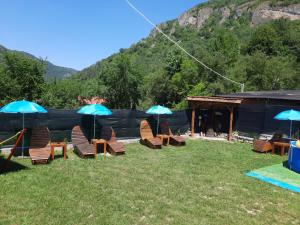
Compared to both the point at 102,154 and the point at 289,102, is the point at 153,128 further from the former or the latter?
the point at 289,102

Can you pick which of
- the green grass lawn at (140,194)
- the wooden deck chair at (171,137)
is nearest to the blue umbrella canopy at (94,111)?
the green grass lawn at (140,194)

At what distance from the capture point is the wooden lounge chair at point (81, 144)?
435 inches

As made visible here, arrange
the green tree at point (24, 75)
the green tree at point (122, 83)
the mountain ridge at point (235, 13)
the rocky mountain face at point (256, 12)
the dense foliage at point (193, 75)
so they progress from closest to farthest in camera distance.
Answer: the green tree at point (24, 75)
the dense foliage at point (193, 75)
the green tree at point (122, 83)
the mountain ridge at point (235, 13)
the rocky mountain face at point (256, 12)

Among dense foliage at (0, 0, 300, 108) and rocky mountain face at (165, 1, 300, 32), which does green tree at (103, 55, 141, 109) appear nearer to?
dense foliage at (0, 0, 300, 108)

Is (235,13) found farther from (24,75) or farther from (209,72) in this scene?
(24,75)

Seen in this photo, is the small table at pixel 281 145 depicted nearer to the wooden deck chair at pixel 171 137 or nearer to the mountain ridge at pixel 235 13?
the wooden deck chair at pixel 171 137

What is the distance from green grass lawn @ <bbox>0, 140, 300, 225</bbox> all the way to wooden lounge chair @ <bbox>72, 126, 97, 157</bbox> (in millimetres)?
350

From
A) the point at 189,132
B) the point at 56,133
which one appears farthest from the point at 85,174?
the point at 189,132

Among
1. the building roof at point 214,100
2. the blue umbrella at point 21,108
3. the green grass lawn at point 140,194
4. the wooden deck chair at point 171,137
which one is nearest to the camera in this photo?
the green grass lawn at point 140,194

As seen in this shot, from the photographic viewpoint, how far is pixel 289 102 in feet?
52.5

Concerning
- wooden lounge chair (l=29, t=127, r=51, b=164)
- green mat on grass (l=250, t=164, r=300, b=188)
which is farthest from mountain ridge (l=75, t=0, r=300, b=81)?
green mat on grass (l=250, t=164, r=300, b=188)

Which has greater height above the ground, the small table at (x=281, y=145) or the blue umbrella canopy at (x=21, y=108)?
the blue umbrella canopy at (x=21, y=108)

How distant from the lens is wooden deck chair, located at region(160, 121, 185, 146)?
14.6 metres

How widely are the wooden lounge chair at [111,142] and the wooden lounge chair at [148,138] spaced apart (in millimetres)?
1767
